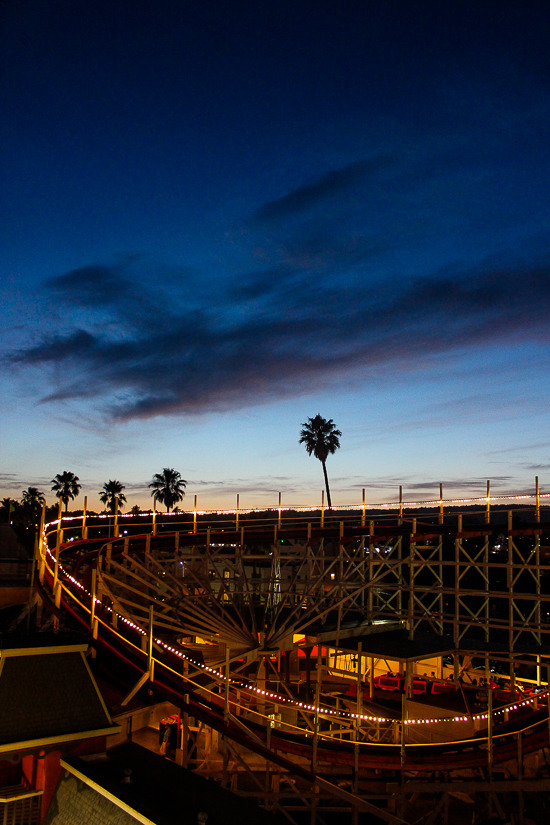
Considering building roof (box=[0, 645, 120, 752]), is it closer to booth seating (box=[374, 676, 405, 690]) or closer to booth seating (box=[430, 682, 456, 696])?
booth seating (box=[374, 676, 405, 690])

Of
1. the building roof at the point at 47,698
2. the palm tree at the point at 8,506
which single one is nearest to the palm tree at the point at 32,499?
the palm tree at the point at 8,506

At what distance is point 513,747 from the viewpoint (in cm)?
1210

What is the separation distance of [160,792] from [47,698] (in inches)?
80.1

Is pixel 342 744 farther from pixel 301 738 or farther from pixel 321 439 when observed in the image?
pixel 321 439

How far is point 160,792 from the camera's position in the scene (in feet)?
22.8

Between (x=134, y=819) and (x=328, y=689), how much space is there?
54.7ft

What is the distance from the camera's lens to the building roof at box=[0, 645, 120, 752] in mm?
7402

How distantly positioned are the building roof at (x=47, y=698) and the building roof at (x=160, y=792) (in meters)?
0.44

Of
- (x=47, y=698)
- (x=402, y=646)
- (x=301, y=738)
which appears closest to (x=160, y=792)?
(x=47, y=698)

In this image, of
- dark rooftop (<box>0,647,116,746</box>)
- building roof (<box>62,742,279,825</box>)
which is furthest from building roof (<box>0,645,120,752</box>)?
building roof (<box>62,742,279,825</box>)

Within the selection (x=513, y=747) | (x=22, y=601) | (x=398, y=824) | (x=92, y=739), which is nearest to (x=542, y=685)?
(x=513, y=747)

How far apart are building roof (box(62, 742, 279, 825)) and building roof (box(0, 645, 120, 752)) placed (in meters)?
0.44

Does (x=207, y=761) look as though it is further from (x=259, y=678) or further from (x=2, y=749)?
(x=2, y=749)

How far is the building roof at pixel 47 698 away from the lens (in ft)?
24.3
